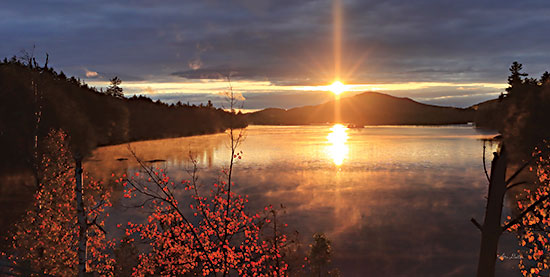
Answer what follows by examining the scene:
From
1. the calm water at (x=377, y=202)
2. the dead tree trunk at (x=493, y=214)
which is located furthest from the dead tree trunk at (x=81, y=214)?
the calm water at (x=377, y=202)

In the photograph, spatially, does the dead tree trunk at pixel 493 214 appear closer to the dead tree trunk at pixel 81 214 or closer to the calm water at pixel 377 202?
the dead tree trunk at pixel 81 214

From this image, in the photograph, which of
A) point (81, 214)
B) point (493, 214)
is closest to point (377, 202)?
point (81, 214)

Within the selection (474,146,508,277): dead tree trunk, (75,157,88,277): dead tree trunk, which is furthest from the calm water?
(474,146,508,277): dead tree trunk

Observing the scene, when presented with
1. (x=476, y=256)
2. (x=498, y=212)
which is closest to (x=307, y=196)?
(x=476, y=256)

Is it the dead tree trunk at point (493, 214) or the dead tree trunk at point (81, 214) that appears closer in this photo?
the dead tree trunk at point (493, 214)

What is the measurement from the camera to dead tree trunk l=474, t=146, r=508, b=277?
9867 millimetres

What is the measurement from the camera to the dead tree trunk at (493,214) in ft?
32.4

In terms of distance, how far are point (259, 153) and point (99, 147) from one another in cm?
6850

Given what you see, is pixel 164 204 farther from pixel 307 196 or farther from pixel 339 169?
pixel 339 169

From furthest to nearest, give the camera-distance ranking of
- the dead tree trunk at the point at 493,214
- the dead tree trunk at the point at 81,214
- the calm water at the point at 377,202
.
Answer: the calm water at the point at 377,202 → the dead tree trunk at the point at 81,214 → the dead tree trunk at the point at 493,214

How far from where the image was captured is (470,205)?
2921 inches

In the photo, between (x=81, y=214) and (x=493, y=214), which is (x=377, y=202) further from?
(x=493, y=214)

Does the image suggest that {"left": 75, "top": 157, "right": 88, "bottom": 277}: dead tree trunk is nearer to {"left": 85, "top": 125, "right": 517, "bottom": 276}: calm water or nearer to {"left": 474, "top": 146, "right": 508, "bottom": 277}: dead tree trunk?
{"left": 474, "top": 146, "right": 508, "bottom": 277}: dead tree trunk

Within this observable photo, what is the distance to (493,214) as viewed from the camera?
34.1ft
